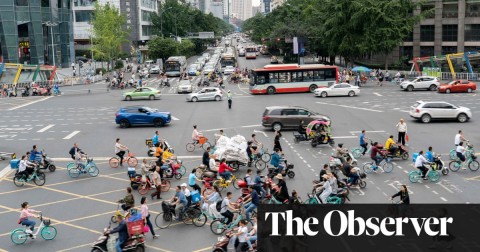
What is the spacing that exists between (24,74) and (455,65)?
52.9 m

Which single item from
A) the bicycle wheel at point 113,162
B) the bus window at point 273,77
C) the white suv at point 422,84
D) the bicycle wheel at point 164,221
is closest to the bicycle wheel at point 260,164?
the bicycle wheel at point 113,162

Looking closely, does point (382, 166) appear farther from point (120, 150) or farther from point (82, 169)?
point (82, 169)

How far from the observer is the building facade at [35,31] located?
80.5 metres

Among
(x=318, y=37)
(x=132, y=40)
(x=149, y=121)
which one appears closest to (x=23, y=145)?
(x=149, y=121)

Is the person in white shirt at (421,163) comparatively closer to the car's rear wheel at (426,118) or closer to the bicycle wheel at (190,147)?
the bicycle wheel at (190,147)

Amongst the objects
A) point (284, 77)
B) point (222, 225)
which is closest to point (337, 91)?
point (284, 77)

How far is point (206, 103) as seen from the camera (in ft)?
159

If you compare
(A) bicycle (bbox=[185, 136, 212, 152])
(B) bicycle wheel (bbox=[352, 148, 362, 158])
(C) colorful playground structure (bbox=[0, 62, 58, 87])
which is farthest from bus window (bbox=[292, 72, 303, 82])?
(C) colorful playground structure (bbox=[0, 62, 58, 87])

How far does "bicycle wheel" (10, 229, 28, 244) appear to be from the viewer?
54.5 ft

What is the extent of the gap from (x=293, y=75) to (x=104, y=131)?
937 inches

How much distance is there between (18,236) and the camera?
16.6 metres

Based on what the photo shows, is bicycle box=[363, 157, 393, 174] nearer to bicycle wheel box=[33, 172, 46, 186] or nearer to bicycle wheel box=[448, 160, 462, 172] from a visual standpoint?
bicycle wheel box=[448, 160, 462, 172]

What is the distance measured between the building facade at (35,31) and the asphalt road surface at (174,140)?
92.9 feet

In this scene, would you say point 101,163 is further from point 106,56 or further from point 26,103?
point 106,56
